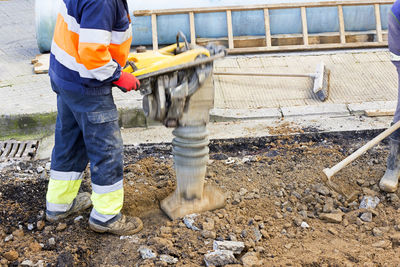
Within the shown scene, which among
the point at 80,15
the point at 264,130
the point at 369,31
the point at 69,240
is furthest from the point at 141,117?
the point at 369,31

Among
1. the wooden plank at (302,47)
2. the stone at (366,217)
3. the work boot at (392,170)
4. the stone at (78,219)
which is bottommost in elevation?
the stone at (366,217)

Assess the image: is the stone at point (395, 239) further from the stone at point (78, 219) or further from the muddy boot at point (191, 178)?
the stone at point (78, 219)

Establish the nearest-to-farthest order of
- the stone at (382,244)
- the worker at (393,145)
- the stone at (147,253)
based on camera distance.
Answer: the stone at (147,253), the stone at (382,244), the worker at (393,145)

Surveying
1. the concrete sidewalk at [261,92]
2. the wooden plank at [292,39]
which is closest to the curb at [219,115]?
the concrete sidewalk at [261,92]

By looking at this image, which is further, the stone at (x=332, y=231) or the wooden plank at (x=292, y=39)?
the wooden plank at (x=292, y=39)

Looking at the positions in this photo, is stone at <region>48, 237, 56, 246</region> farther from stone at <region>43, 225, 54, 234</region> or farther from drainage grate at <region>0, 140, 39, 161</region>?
drainage grate at <region>0, 140, 39, 161</region>

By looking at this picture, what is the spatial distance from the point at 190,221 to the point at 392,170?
1.82 metres

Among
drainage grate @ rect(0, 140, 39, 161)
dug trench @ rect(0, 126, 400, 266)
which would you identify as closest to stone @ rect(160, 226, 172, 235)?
dug trench @ rect(0, 126, 400, 266)

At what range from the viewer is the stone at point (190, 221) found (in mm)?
3719

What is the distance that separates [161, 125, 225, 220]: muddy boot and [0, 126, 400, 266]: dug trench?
0.11 metres

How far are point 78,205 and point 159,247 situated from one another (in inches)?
36.7

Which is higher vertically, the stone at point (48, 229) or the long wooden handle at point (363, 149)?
the long wooden handle at point (363, 149)

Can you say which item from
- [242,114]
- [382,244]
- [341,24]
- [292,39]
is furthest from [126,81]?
[341,24]

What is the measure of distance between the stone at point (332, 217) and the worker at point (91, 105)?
1.38m
